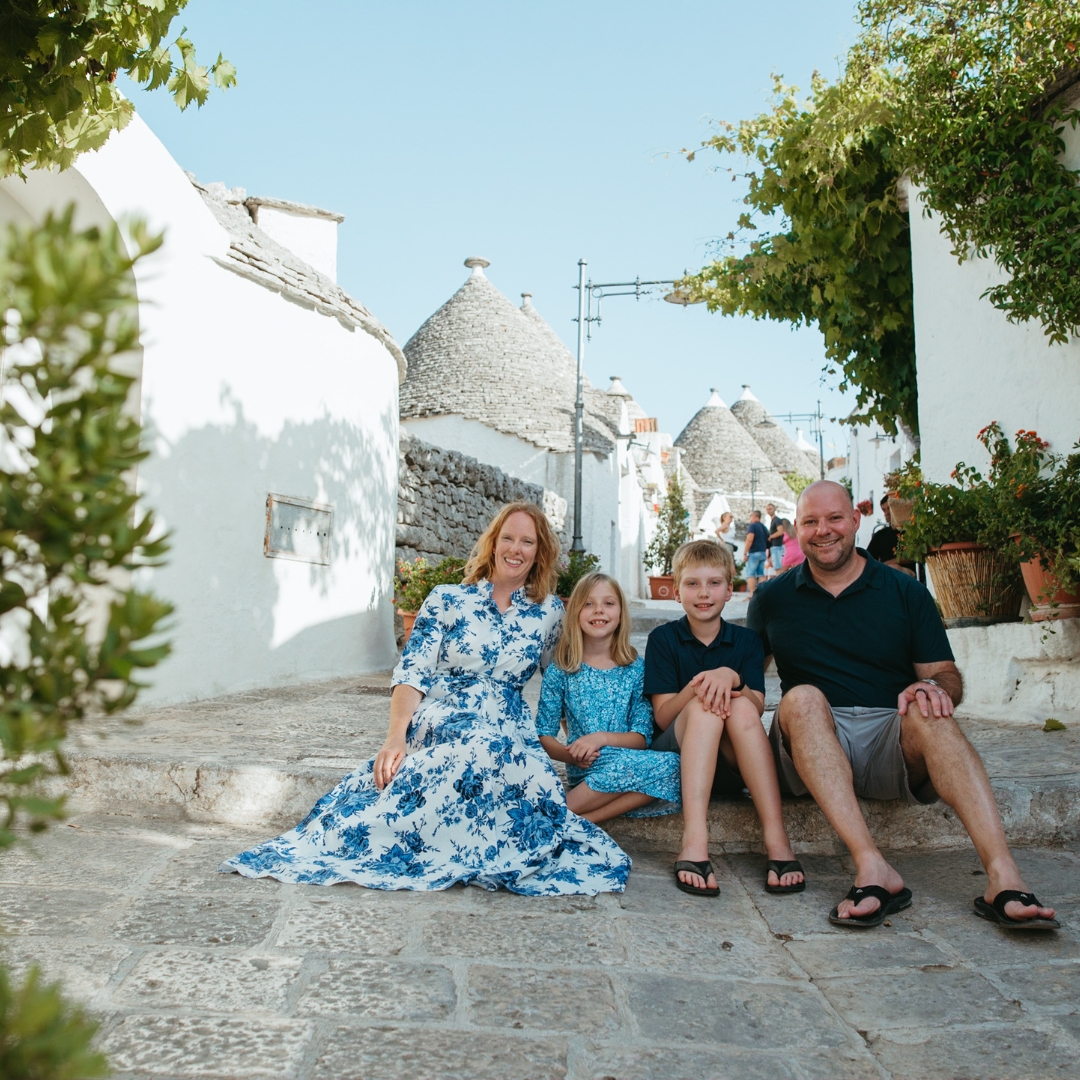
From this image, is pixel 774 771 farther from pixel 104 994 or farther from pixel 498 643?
pixel 104 994

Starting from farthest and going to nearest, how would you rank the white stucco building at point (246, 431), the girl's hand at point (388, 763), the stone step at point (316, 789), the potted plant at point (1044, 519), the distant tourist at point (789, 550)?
the distant tourist at point (789, 550)
the white stucco building at point (246, 431)
the potted plant at point (1044, 519)
the stone step at point (316, 789)
the girl's hand at point (388, 763)

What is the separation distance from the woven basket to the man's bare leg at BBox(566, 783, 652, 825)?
3015mm

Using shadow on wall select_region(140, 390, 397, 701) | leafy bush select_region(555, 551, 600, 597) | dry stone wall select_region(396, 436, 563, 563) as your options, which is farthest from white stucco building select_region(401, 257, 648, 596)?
shadow on wall select_region(140, 390, 397, 701)

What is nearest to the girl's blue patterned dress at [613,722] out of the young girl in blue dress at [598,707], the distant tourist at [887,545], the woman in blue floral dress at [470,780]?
the young girl in blue dress at [598,707]

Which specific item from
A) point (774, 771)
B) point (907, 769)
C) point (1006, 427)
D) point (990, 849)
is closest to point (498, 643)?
point (774, 771)

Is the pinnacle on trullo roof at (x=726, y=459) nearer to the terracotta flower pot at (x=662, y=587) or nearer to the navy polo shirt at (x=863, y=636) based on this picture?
the terracotta flower pot at (x=662, y=587)

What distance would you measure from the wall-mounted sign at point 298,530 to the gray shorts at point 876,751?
490cm

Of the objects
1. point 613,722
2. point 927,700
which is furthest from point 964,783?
point 613,722

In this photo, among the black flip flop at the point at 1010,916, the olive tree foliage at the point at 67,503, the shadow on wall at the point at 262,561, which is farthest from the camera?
the shadow on wall at the point at 262,561

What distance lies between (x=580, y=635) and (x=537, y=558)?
344 mm

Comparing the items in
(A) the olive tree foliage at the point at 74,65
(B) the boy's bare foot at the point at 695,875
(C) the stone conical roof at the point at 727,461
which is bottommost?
(B) the boy's bare foot at the point at 695,875

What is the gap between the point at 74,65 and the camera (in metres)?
2.54

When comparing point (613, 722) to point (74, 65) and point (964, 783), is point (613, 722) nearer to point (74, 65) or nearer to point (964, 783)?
point (964, 783)

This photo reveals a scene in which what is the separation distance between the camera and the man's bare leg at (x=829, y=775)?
9.56ft
